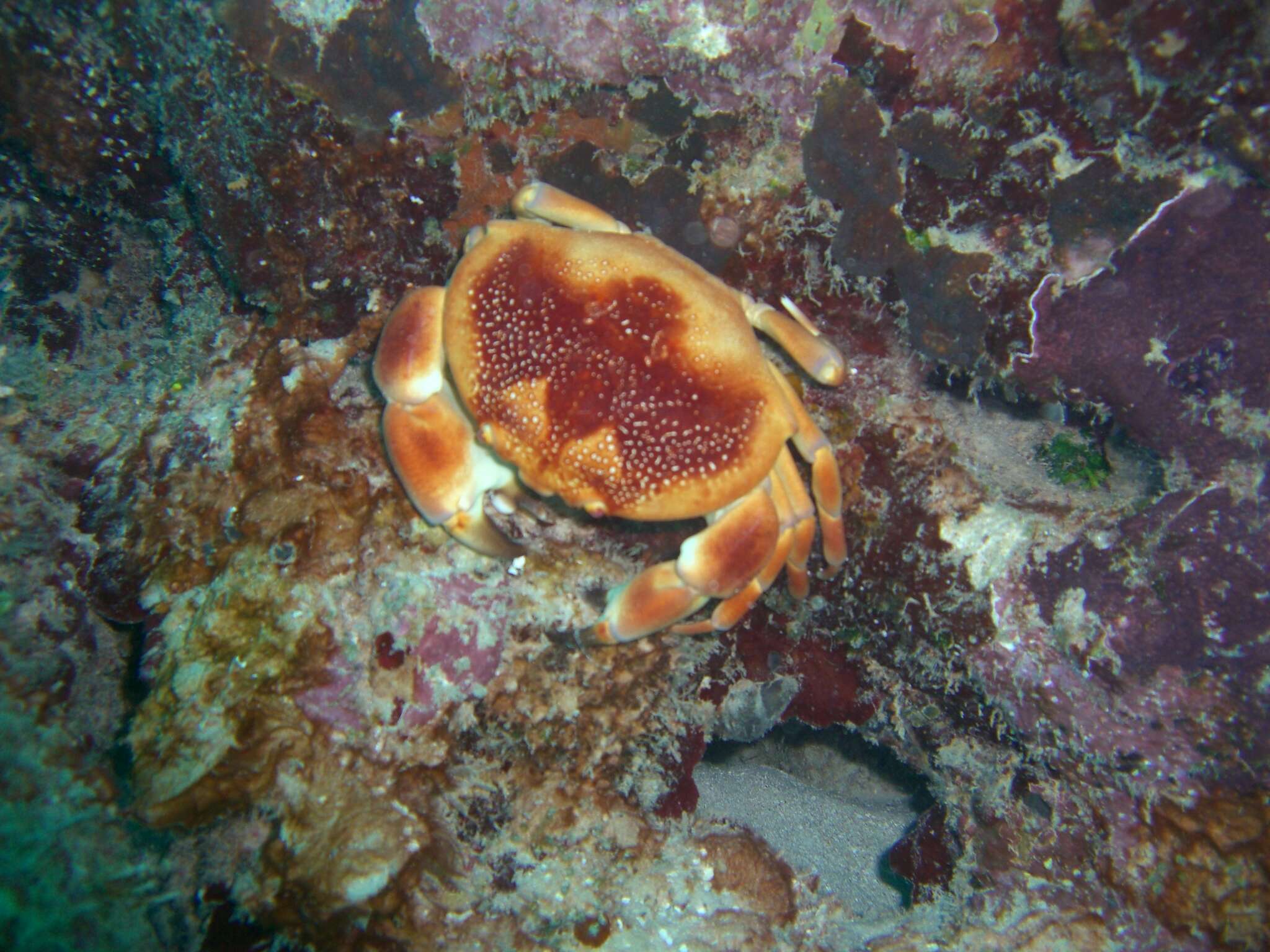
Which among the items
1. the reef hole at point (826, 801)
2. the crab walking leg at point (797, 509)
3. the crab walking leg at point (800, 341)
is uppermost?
the crab walking leg at point (800, 341)

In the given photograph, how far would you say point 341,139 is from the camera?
3182 millimetres

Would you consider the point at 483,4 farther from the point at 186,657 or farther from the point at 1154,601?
the point at 1154,601

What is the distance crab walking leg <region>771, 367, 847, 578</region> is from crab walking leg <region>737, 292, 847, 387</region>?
14cm

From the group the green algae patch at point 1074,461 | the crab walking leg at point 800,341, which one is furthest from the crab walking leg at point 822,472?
the green algae patch at point 1074,461

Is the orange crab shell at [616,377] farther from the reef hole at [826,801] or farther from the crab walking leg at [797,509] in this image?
the reef hole at [826,801]

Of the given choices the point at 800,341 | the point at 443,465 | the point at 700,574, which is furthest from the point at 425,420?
the point at 800,341

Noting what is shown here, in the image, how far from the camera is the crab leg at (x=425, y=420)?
9.93ft

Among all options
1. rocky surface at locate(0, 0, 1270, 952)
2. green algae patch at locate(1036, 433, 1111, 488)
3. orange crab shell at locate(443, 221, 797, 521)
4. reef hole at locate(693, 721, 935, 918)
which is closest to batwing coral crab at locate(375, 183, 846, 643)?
orange crab shell at locate(443, 221, 797, 521)

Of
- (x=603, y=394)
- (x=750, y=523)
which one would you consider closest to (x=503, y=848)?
(x=750, y=523)

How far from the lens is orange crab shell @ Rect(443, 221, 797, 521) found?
2.68 m

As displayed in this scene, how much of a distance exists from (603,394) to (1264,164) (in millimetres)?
2598

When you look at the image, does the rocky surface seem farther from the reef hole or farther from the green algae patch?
the reef hole

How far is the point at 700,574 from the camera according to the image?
295 centimetres

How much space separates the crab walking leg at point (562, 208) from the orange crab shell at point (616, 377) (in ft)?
0.75
